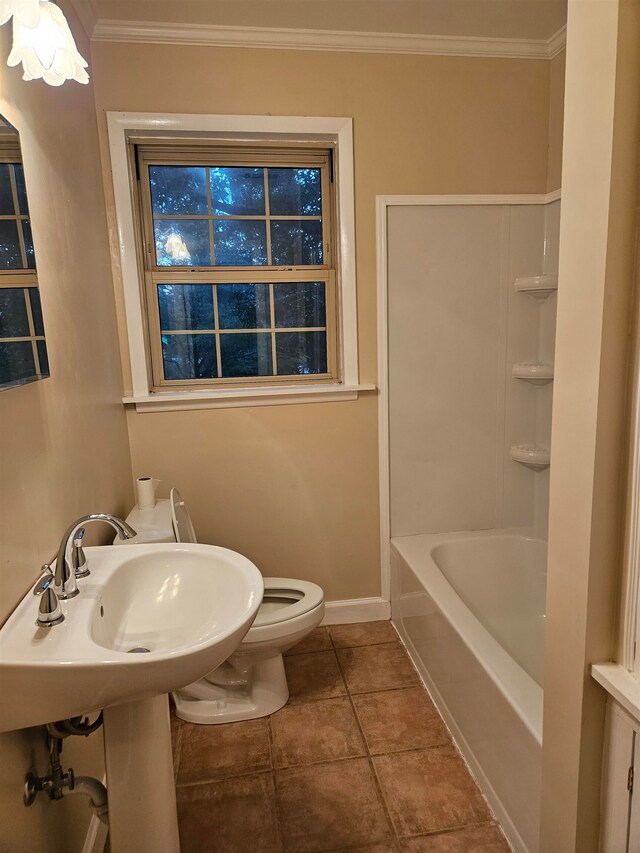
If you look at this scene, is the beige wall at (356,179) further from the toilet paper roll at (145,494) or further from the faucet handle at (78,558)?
the faucet handle at (78,558)

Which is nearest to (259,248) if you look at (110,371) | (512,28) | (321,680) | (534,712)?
(110,371)

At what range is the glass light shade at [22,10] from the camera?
107cm

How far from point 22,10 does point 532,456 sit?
231 cm

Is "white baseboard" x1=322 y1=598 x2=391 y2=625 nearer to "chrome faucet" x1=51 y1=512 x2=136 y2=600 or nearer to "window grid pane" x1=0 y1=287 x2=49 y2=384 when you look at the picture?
"chrome faucet" x1=51 y1=512 x2=136 y2=600

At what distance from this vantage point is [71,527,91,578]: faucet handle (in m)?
1.21

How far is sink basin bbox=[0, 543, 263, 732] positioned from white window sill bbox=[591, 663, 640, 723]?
65 centimetres

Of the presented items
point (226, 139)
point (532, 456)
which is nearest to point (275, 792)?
point (532, 456)

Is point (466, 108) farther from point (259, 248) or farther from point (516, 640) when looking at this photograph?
point (516, 640)

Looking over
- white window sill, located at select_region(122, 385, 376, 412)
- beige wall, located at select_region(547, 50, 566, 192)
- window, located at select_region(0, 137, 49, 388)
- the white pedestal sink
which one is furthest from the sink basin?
beige wall, located at select_region(547, 50, 566, 192)

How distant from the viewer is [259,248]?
2.41 metres

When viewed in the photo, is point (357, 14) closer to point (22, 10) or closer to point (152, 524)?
point (22, 10)

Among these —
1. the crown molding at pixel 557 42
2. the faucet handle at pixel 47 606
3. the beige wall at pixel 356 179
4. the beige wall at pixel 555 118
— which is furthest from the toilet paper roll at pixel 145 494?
the crown molding at pixel 557 42

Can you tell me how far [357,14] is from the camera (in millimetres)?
2051

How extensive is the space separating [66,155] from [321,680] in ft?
6.75
